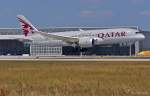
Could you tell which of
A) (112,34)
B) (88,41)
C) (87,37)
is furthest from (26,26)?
(112,34)

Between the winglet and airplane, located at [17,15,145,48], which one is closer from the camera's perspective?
airplane, located at [17,15,145,48]

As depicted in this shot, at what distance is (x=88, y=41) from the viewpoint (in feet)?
373

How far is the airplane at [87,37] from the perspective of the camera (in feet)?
378

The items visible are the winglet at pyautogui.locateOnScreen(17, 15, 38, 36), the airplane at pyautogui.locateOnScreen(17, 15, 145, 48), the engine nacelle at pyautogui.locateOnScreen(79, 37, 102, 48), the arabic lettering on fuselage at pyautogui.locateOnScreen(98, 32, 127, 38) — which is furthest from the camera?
the winglet at pyautogui.locateOnScreen(17, 15, 38, 36)

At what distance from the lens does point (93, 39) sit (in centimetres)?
11544

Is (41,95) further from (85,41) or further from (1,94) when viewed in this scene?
(85,41)

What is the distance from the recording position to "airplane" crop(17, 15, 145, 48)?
115119mm

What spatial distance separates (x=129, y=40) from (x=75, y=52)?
15923 mm

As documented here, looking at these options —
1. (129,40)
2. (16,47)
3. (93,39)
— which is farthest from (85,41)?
(16,47)

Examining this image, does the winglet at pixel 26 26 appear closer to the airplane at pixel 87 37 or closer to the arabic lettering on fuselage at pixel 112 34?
the airplane at pixel 87 37

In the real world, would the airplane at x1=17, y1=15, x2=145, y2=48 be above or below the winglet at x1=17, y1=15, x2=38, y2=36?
below

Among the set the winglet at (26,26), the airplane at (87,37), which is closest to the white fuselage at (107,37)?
the airplane at (87,37)

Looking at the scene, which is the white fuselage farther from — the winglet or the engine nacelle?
the winglet

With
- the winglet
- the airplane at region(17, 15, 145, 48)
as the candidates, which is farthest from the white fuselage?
the winglet
